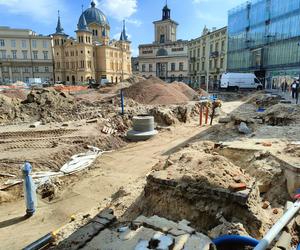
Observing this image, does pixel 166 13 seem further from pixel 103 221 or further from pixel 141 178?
pixel 103 221

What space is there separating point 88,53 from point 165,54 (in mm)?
25137

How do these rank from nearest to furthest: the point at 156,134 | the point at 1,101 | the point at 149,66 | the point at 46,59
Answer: the point at 156,134
the point at 1,101
the point at 46,59
the point at 149,66

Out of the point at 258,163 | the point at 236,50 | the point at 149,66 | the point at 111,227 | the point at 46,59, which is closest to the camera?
the point at 111,227

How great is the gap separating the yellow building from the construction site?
50111 millimetres

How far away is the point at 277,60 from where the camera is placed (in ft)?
110

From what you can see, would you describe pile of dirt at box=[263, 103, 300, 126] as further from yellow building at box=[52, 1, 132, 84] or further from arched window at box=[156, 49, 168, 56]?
arched window at box=[156, 49, 168, 56]

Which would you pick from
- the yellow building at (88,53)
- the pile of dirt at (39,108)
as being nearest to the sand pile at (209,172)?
the pile of dirt at (39,108)

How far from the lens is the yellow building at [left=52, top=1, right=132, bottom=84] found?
6171 centimetres

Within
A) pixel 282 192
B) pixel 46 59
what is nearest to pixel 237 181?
pixel 282 192

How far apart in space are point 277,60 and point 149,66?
49473 mm

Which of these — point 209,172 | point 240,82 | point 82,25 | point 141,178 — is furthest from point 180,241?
point 82,25

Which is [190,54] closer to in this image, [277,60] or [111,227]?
[277,60]

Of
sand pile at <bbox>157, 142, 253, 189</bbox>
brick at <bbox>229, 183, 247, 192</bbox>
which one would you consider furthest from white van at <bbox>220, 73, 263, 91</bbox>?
brick at <bbox>229, 183, 247, 192</bbox>

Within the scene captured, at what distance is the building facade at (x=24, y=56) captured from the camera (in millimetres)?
66250
